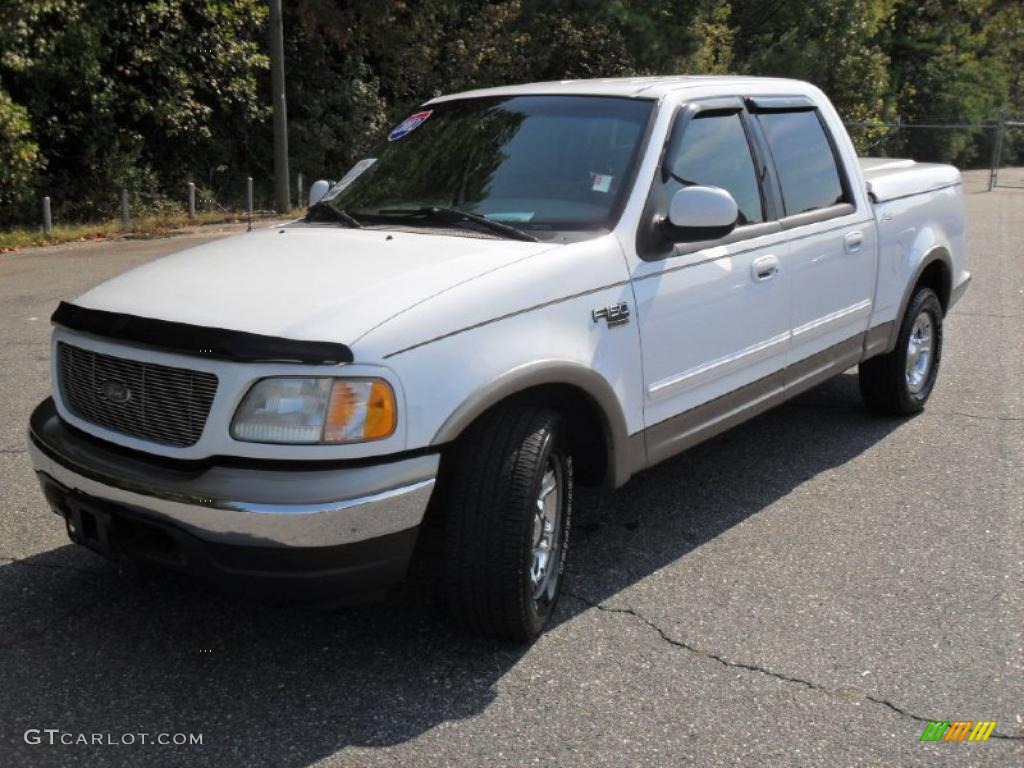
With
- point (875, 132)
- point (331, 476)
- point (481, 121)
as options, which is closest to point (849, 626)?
point (331, 476)

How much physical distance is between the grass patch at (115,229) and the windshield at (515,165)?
12.6m

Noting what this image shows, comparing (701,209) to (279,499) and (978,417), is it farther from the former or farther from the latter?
(978,417)

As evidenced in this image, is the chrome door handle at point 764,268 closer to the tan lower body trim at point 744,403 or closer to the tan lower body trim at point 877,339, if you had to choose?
the tan lower body trim at point 744,403

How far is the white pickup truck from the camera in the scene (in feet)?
10.0

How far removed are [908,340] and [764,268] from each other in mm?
A: 1938

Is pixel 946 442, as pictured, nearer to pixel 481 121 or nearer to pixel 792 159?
pixel 792 159

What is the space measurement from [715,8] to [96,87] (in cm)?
1540

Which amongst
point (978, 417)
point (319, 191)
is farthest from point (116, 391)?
point (978, 417)

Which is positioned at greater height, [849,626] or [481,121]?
[481,121]

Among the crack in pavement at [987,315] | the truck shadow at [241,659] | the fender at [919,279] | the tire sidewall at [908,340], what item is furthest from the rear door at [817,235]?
the crack in pavement at [987,315]

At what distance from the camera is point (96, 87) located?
750 inches

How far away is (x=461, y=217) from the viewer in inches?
159

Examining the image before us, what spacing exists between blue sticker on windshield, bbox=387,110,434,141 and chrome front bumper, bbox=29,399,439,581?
7.18 ft

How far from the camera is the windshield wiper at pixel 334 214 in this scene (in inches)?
169
